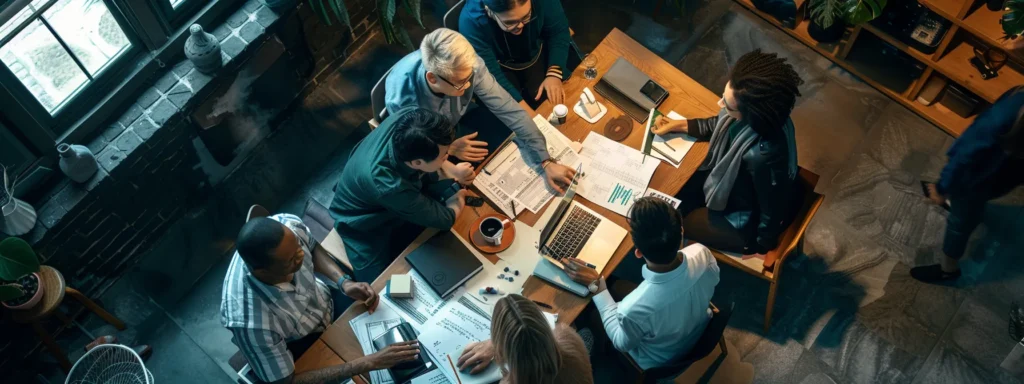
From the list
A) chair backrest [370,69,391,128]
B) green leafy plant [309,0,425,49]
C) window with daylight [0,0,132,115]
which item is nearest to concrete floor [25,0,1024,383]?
green leafy plant [309,0,425,49]

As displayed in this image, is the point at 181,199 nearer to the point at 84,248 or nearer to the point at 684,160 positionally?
the point at 84,248

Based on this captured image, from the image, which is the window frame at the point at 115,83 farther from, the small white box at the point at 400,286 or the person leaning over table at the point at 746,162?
the person leaning over table at the point at 746,162

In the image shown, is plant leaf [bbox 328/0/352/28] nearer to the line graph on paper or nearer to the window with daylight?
the window with daylight

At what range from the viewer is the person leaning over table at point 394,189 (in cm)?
285

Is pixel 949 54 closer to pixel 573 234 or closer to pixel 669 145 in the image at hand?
→ pixel 669 145

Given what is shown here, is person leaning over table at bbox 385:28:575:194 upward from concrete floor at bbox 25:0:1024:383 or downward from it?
upward

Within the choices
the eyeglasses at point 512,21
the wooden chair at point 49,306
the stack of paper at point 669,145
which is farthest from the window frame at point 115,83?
the stack of paper at point 669,145

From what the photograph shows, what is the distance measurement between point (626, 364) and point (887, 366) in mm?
1443

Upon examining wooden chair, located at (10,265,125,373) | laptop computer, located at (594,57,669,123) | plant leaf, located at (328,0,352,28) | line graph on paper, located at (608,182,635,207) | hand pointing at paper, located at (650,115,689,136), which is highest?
plant leaf, located at (328,0,352,28)

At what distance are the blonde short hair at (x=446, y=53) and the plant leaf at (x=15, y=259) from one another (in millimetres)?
1842

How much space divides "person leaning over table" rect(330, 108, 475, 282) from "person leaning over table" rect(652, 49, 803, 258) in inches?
39.2

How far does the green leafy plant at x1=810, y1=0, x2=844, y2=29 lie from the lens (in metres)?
3.99

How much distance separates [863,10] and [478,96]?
2054mm

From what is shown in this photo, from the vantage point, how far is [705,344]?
2828 mm
